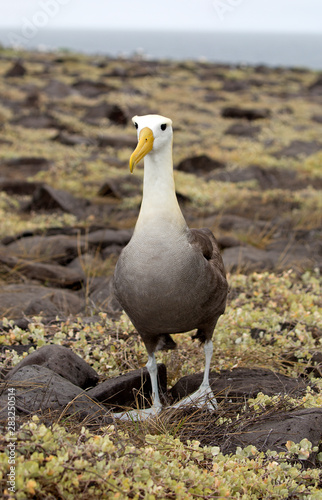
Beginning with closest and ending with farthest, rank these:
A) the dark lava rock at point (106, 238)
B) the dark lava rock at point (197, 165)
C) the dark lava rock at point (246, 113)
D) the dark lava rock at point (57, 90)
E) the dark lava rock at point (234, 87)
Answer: the dark lava rock at point (106, 238) → the dark lava rock at point (197, 165) → the dark lava rock at point (246, 113) → the dark lava rock at point (57, 90) → the dark lava rock at point (234, 87)

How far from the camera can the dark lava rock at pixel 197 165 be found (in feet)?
45.9

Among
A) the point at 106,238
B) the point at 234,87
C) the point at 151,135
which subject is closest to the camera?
the point at 151,135

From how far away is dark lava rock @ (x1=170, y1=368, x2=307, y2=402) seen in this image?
149 inches


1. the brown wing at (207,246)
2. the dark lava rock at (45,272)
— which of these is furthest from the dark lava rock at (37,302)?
the brown wing at (207,246)

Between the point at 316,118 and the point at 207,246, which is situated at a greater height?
the point at 316,118

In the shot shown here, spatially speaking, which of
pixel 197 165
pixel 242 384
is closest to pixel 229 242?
pixel 242 384

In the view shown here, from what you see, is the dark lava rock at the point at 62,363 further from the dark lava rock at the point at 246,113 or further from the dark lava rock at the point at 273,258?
the dark lava rock at the point at 246,113

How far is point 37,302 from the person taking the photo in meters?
5.34

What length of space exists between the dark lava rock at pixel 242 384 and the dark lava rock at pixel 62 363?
0.68 m

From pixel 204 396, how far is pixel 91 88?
27.8m

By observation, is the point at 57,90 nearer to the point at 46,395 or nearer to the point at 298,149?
the point at 298,149

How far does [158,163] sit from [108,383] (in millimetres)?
1477

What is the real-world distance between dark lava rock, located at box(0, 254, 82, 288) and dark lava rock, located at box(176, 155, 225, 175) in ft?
26.3

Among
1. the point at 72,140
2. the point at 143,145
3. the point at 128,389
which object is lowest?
the point at 128,389
